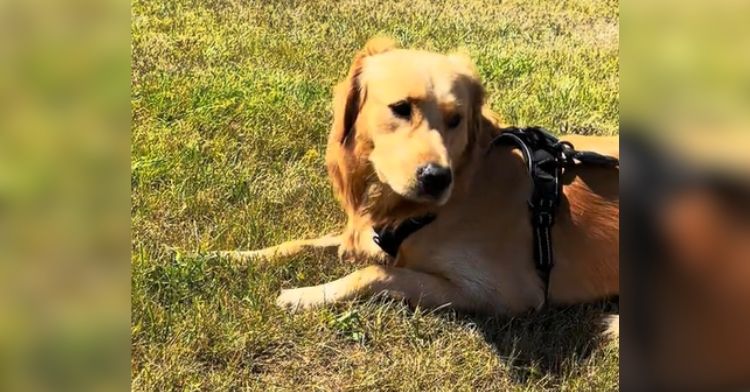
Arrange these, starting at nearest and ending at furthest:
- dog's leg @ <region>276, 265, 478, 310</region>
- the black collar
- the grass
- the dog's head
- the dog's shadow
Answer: the grass < the dog's shadow < the dog's head < dog's leg @ <region>276, 265, 478, 310</region> < the black collar

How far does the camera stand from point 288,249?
3.63 metres

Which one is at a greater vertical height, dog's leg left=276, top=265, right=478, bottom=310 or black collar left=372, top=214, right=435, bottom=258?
black collar left=372, top=214, right=435, bottom=258

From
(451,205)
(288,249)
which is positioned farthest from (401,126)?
(288,249)

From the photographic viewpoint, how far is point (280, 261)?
11.6ft

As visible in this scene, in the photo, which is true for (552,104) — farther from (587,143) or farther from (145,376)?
(145,376)

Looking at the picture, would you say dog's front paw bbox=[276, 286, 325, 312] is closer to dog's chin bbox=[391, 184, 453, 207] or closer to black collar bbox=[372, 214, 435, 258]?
black collar bbox=[372, 214, 435, 258]

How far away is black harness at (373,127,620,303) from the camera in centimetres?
333

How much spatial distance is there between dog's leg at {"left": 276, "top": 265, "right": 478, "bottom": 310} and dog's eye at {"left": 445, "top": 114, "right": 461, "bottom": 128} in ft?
2.32

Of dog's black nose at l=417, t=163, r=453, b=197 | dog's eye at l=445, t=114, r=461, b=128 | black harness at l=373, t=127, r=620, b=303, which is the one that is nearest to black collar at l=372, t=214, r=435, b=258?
black harness at l=373, t=127, r=620, b=303

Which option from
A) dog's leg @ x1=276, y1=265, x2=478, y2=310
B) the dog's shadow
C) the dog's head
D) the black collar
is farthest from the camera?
the black collar

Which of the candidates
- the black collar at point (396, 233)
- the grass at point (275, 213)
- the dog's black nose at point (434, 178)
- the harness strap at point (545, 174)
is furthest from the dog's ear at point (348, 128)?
the harness strap at point (545, 174)

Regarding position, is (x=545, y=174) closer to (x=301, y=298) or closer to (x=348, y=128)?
(x=348, y=128)
